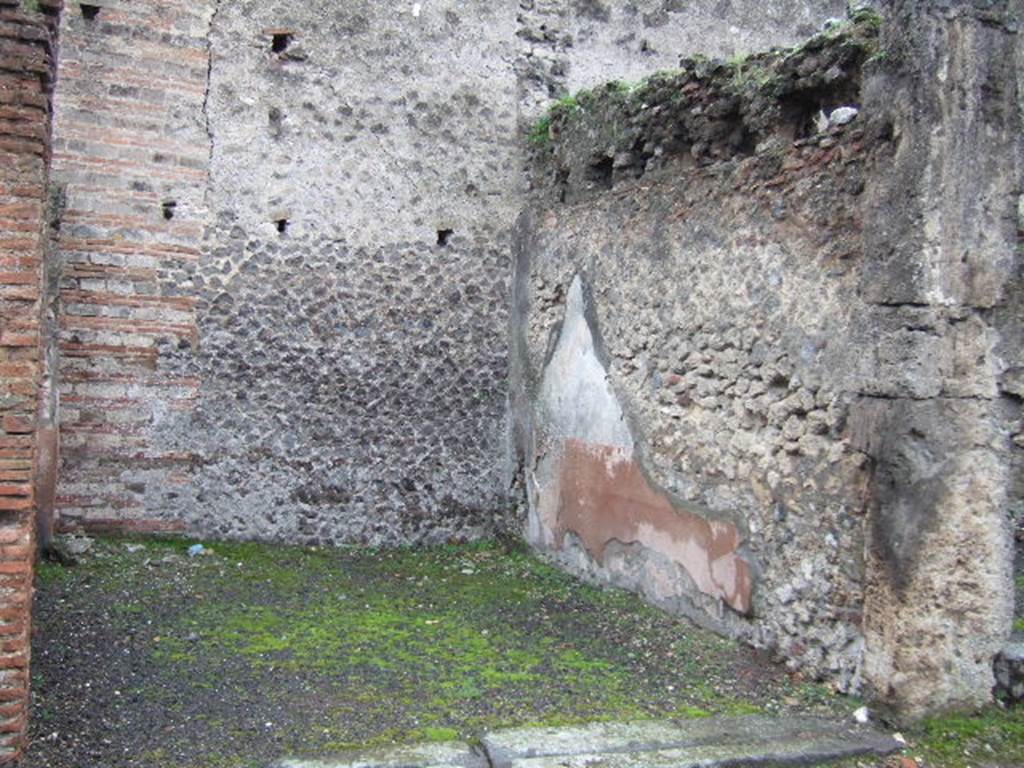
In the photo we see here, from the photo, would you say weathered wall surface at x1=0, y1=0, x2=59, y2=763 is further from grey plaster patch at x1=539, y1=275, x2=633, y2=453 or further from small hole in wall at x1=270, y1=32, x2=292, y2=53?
small hole in wall at x1=270, y1=32, x2=292, y2=53

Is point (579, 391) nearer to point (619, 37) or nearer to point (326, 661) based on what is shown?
point (326, 661)

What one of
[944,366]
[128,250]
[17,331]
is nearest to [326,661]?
[17,331]

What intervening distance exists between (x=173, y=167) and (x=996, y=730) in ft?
19.1

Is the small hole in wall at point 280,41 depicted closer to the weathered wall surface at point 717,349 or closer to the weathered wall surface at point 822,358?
the weathered wall surface at point 717,349

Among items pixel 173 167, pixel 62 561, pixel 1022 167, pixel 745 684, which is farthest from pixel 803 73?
pixel 62 561

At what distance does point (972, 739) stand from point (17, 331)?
380 centimetres

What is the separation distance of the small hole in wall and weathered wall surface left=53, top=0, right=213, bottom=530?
0.47 metres

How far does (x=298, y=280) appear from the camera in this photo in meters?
7.24

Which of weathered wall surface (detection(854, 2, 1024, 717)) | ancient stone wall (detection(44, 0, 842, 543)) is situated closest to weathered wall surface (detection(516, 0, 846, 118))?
ancient stone wall (detection(44, 0, 842, 543))

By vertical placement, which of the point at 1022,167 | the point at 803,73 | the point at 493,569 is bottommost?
the point at 493,569

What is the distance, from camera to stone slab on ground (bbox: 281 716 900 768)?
374 centimetres

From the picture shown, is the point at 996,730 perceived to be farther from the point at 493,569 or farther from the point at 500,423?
the point at 500,423

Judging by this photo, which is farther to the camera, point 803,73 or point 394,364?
point 394,364

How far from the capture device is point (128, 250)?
6875 millimetres
